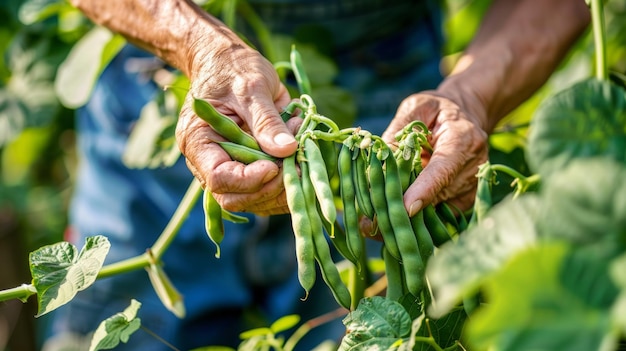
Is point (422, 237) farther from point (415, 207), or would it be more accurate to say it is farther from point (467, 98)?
point (467, 98)

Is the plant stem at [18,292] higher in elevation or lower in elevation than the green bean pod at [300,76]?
lower

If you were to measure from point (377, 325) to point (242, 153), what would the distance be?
0.91 feet

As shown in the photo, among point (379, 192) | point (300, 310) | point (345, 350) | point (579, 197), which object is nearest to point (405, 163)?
point (379, 192)

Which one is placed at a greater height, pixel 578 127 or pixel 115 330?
pixel 578 127

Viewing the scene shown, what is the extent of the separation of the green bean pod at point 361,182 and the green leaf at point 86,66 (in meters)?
0.81

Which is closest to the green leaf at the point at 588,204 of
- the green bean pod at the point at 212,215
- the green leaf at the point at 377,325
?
the green leaf at the point at 377,325

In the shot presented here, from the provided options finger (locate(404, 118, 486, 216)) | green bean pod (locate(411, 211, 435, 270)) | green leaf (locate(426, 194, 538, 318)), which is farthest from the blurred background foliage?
green leaf (locate(426, 194, 538, 318))

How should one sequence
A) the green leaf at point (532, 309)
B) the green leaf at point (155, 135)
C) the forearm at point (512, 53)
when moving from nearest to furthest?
the green leaf at point (532, 309), the forearm at point (512, 53), the green leaf at point (155, 135)

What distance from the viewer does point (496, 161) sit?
128 cm

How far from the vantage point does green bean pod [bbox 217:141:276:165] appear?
100cm

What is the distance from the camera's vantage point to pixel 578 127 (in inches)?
27.8

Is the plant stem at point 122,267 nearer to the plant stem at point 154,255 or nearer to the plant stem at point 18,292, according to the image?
the plant stem at point 154,255

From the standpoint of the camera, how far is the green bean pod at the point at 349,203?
960 millimetres

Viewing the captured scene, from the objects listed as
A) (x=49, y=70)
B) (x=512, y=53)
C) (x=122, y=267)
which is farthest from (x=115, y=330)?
(x=49, y=70)
